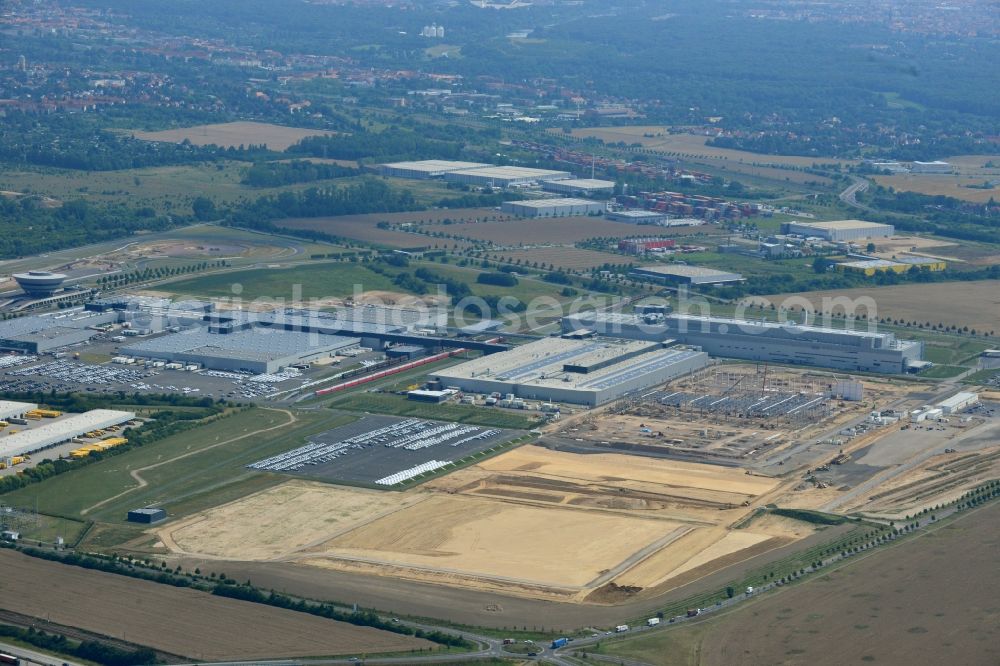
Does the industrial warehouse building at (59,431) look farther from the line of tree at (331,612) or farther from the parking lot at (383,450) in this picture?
the line of tree at (331,612)

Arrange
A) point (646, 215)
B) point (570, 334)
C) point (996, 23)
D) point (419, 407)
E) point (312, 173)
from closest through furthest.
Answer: point (419, 407)
point (570, 334)
point (646, 215)
point (312, 173)
point (996, 23)

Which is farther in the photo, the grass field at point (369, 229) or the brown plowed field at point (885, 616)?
the grass field at point (369, 229)

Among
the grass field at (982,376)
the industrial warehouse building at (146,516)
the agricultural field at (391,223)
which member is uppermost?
the agricultural field at (391,223)

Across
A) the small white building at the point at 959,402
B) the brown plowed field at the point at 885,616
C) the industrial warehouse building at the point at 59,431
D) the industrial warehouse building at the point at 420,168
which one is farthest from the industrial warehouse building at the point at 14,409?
the industrial warehouse building at the point at 420,168

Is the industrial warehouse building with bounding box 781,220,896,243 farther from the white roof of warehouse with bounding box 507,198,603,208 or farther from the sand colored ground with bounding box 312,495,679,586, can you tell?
the sand colored ground with bounding box 312,495,679,586

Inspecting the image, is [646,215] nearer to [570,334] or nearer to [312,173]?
[312,173]

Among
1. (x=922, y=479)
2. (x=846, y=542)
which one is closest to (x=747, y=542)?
(x=846, y=542)
